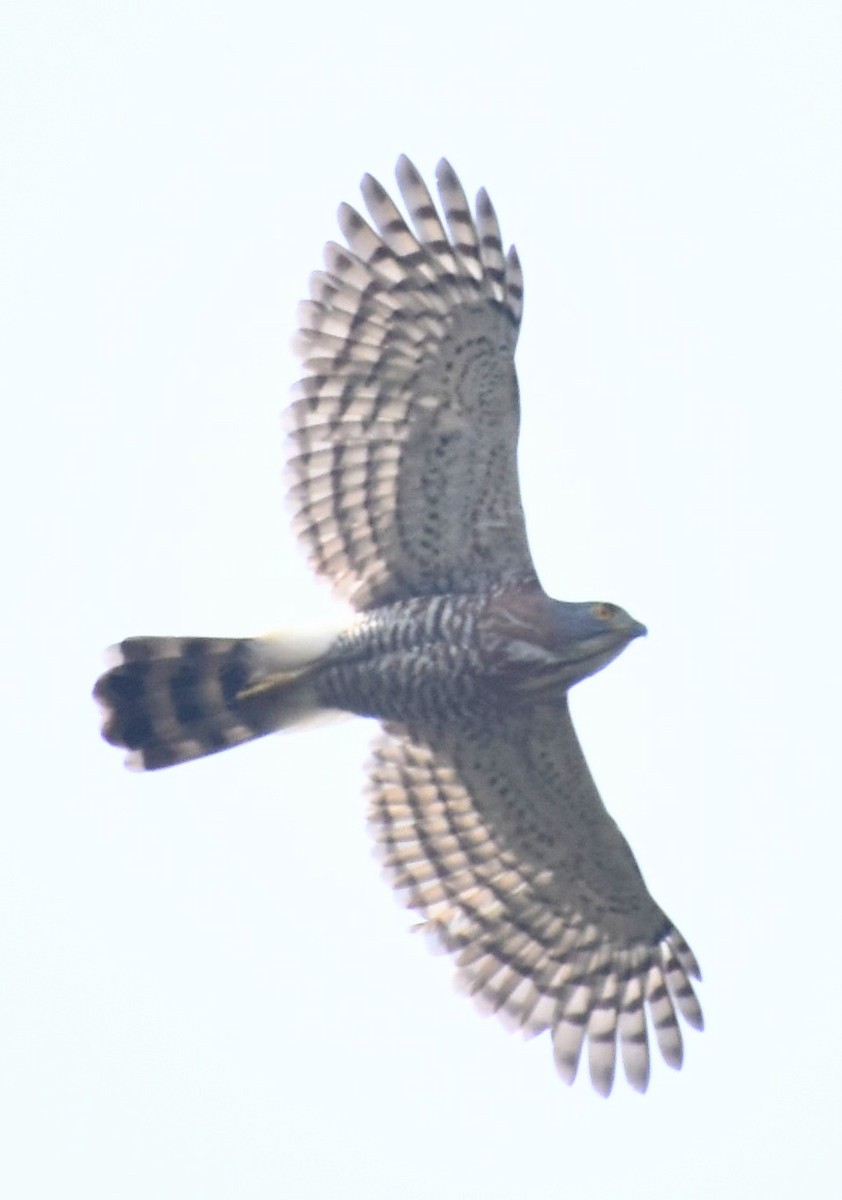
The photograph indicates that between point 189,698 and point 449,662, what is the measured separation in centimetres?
121

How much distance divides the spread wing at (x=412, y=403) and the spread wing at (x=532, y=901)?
891 mm

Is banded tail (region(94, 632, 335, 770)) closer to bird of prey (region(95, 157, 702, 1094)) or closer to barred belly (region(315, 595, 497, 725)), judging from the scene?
bird of prey (region(95, 157, 702, 1094))

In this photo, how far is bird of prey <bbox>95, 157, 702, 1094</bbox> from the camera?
40.3ft

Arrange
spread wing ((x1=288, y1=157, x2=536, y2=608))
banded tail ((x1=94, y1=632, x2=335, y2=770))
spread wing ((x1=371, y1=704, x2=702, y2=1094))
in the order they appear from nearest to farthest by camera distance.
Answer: spread wing ((x1=288, y1=157, x2=536, y2=608)), banded tail ((x1=94, y1=632, x2=335, y2=770)), spread wing ((x1=371, y1=704, x2=702, y2=1094))

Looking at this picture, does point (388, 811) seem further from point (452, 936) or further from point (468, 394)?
point (468, 394)

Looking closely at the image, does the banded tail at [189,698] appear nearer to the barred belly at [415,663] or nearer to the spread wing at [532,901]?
the barred belly at [415,663]

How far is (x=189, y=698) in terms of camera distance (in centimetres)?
1273

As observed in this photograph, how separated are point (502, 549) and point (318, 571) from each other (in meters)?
0.84

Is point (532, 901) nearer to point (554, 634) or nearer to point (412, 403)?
point (554, 634)

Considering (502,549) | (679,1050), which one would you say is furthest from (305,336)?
(679,1050)

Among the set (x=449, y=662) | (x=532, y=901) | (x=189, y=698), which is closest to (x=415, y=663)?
(x=449, y=662)

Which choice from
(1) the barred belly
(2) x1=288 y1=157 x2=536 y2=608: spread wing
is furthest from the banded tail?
(2) x1=288 y1=157 x2=536 y2=608: spread wing

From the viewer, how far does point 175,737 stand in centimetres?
1273

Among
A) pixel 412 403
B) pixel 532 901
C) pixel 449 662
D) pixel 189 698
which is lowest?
pixel 532 901
